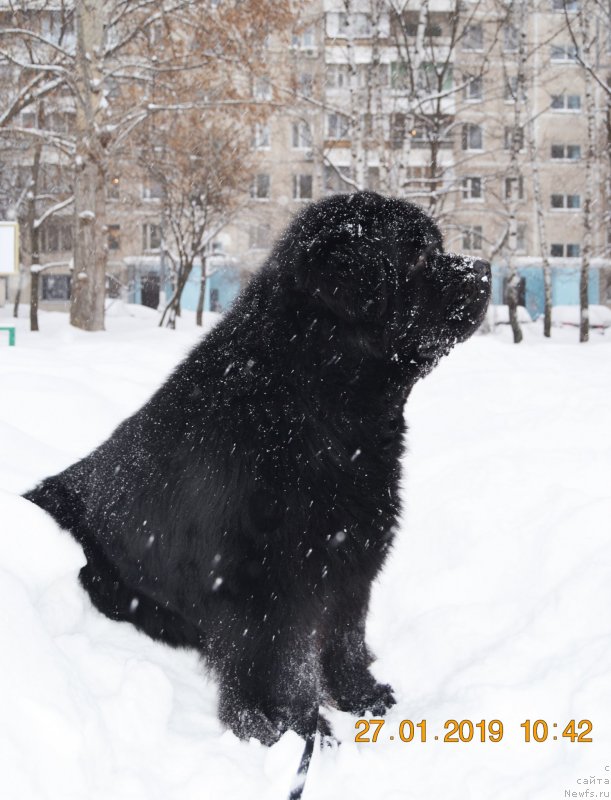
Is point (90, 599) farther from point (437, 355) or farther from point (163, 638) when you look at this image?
point (437, 355)

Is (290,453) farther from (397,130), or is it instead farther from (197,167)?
(397,130)

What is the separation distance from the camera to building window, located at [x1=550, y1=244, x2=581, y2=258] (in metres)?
37.5

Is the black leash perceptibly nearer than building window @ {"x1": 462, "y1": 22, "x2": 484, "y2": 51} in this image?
Yes

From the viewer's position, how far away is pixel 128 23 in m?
14.1

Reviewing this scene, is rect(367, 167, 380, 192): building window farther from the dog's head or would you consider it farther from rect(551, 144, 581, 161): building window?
the dog's head

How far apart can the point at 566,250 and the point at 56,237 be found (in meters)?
27.5

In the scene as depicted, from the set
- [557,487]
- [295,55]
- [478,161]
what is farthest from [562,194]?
[557,487]

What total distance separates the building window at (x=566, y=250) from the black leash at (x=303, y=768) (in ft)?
127

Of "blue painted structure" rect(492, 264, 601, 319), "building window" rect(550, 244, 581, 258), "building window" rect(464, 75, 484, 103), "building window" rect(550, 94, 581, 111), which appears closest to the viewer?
"building window" rect(464, 75, 484, 103)

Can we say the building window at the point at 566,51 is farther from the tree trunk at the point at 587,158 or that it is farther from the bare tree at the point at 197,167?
the bare tree at the point at 197,167

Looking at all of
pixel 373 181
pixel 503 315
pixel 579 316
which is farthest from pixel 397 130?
pixel 579 316

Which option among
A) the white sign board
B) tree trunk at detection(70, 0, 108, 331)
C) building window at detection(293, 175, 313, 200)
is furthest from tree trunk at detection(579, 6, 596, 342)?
building window at detection(293, 175, 313, 200)

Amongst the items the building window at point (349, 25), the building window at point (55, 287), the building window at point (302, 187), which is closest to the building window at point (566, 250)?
the building window at point (302, 187)

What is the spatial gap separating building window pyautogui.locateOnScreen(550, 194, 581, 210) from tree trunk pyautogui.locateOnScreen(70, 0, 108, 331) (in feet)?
98.0
